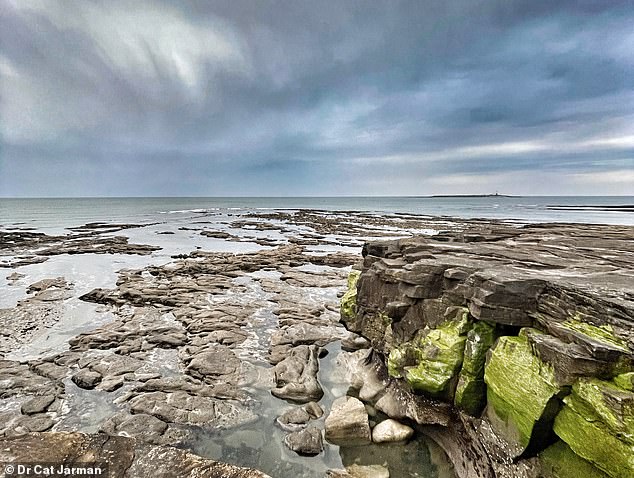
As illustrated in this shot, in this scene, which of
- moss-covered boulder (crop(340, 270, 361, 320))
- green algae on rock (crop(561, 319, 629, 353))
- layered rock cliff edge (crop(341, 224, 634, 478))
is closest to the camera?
layered rock cliff edge (crop(341, 224, 634, 478))

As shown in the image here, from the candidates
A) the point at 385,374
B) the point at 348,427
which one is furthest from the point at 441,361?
the point at 385,374

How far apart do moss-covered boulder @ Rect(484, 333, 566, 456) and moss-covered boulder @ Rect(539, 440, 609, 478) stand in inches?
6.1

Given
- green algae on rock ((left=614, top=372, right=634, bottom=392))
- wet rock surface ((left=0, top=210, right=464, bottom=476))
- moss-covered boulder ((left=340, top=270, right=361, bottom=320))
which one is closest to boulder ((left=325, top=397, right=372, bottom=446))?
wet rock surface ((left=0, top=210, right=464, bottom=476))

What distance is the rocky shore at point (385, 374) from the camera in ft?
18.6

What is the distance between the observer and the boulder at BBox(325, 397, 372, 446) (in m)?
7.98

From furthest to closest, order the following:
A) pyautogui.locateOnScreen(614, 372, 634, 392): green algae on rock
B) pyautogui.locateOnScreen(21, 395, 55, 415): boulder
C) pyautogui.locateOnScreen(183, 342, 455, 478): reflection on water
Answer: pyautogui.locateOnScreen(21, 395, 55, 415): boulder
pyautogui.locateOnScreen(183, 342, 455, 478): reflection on water
pyautogui.locateOnScreen(614, 372, 634, 392): green algae on rock

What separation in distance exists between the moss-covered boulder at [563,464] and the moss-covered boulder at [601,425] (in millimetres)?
250

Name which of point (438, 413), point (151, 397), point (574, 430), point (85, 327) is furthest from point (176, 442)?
point (85, 327)

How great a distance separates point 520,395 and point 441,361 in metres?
2.13

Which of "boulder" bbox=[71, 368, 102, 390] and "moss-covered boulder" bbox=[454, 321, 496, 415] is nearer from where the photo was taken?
"moss-covered boulder" bbox=[454, 321, 496, 415]

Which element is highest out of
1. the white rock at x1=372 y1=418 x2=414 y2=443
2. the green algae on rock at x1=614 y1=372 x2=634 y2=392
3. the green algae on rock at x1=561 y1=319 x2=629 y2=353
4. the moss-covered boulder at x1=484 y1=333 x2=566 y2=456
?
the green algae on rock at x1=561 y1=319 x2=629 y2=353

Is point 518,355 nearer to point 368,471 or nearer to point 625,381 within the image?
point 625,381

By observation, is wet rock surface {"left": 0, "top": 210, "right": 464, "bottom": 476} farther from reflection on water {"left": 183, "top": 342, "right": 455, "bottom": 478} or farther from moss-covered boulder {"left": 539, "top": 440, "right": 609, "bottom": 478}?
moss-covered boulder {"left": 539, "top": 440, "right": 609, "bottom": 478}

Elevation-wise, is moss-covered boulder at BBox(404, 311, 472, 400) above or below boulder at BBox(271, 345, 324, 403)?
above
